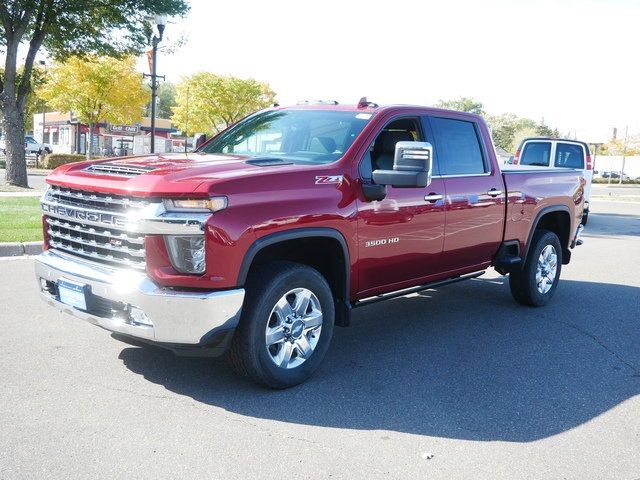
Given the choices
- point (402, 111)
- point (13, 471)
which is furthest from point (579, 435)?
point (13, 471)

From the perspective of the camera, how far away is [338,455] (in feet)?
11.4

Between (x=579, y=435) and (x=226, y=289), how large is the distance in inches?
90.7

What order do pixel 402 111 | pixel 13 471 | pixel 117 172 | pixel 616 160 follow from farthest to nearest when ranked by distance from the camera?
pixel 616 160, pixel 402 111, pixel 117 172, pixel 13 471

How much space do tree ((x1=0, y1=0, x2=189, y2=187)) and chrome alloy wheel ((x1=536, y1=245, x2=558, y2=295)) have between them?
1391 cm

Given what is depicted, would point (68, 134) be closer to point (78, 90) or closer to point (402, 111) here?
point (78, 90)

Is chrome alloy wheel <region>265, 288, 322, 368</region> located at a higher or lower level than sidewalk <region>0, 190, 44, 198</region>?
lower

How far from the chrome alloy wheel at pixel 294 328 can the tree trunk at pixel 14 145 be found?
611 inches

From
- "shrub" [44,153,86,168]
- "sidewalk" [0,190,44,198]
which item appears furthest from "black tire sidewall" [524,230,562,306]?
"shrub" [44,153,86,168]

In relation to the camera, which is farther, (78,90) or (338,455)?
(78,90)

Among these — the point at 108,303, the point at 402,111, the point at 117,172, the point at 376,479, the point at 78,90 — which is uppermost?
the point at 78,90

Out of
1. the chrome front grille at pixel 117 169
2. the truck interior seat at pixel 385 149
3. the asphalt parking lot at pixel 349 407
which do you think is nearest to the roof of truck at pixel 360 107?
the truck interior seat at pixel 385 149

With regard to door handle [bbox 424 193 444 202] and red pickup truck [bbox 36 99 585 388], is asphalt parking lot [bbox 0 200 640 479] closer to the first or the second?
red pickup truck [bbox 36 99 585 388]

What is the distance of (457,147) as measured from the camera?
590 cm

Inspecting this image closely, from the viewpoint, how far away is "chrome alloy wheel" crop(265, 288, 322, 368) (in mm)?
4293
